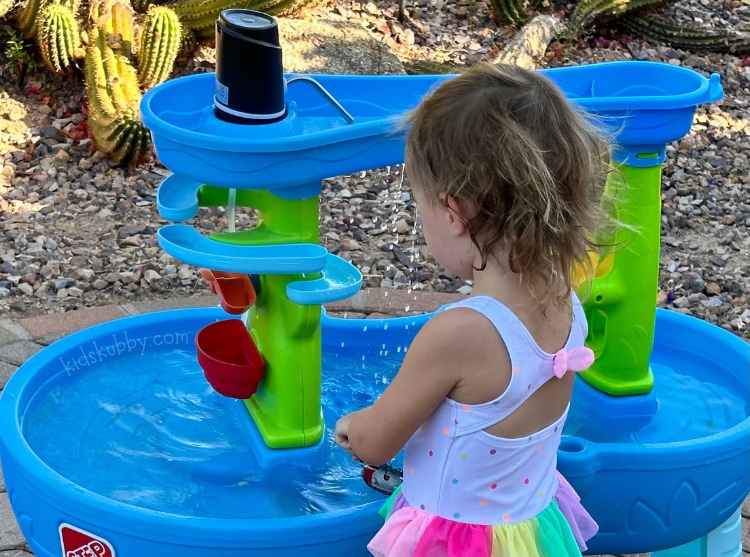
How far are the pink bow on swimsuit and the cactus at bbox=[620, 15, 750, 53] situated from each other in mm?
4326

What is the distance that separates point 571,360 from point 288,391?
0.68 metres

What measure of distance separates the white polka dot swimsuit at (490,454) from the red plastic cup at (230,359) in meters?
0.54

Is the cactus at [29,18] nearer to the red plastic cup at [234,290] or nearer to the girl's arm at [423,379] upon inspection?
the red plastic cup at [234,290]

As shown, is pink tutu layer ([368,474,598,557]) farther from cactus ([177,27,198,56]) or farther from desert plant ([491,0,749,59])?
desert plant ([491,0,749,59])

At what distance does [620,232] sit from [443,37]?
349cm

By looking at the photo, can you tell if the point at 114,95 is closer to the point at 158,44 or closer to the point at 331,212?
the point at 158,44

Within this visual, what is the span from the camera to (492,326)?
1.40 metres

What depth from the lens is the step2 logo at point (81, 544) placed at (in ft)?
5.87

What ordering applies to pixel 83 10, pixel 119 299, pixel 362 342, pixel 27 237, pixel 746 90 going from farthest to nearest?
pixel 746 90, pixel 83 10, pixel 27 237, pixel 119 299, pixel 362 342

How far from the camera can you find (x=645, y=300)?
2229 millimetres

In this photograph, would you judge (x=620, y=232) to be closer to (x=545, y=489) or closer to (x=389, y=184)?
(x=545, y=489)

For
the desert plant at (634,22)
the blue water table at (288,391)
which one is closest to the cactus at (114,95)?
the blue water table at (288,391)

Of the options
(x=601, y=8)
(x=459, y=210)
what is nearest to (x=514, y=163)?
(x=459, y=210)

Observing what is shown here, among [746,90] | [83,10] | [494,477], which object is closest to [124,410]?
[494,477]
